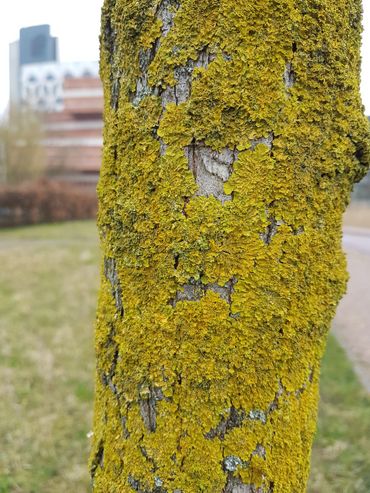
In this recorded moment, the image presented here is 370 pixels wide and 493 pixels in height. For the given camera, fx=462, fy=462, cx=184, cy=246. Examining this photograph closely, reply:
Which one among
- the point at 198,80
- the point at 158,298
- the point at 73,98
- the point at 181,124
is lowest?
the point at 158,298

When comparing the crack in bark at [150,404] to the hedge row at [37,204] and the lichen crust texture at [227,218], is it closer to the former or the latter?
the lichen crust texture at [227,218]

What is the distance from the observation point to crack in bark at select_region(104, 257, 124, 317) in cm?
133

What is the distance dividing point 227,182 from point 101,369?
26.5 inches

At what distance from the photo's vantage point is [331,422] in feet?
13.2

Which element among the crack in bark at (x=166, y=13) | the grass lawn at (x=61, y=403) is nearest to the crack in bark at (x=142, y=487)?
the crack in bark at (x=166, y=13)

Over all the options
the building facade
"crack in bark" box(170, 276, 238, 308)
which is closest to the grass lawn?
"crack in bark" box(170, 276, 238, 308)

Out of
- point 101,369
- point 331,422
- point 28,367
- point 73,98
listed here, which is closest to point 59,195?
point 28,367

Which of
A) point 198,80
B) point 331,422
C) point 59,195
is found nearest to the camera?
point 198,80

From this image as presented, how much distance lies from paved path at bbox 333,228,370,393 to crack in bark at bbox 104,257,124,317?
4161mm

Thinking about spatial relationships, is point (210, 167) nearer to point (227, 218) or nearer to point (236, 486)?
point (227, 218)

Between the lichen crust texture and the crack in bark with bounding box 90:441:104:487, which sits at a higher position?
the lichen crust texture

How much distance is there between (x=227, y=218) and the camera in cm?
119

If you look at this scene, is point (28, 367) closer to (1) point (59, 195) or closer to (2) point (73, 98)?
(1) point (59, 195)

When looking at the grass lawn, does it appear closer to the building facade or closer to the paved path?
the paved path
